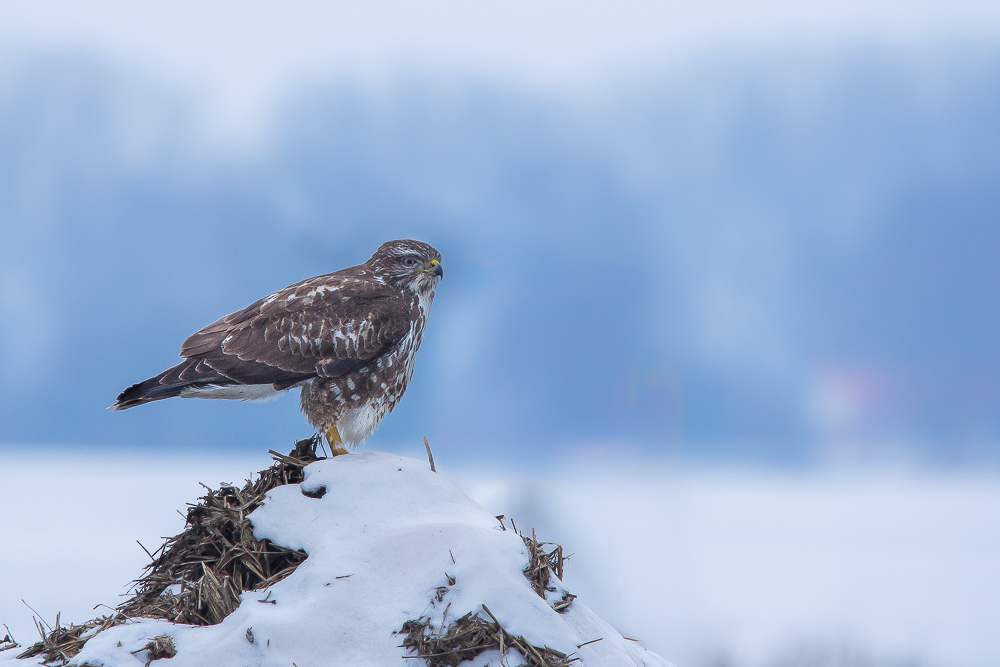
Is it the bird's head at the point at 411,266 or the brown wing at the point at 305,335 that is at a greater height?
the bird's head at the point at 411,266

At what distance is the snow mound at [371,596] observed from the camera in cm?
564

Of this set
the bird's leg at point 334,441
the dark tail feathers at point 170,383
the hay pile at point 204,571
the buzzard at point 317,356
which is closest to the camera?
the hay pile at point 204,571

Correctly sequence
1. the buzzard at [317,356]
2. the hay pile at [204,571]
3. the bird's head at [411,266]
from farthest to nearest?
the bird's head at [411,266] → the buzzard at [317,356] → the hay pile at [204,571]

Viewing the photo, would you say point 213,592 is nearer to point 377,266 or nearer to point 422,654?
point 422,654

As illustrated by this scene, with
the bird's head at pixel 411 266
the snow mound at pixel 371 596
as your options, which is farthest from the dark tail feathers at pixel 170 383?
the bird's head at pixel 411 266

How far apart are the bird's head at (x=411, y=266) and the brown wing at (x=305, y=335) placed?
37 cm

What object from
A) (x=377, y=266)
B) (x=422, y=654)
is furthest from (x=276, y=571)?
(x=377, y=266)

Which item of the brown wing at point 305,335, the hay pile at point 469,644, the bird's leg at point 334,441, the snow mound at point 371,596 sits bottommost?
the hay pile at point 469,644

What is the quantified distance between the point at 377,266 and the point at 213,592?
4.19m

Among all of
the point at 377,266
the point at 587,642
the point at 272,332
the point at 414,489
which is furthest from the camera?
the point at 377,266

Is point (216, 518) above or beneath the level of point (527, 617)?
above

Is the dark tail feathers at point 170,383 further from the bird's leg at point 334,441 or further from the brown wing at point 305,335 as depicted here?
the bird's leg at point 334,441

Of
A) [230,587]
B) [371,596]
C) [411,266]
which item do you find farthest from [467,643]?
[411,266]

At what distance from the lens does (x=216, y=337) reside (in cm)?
839
